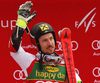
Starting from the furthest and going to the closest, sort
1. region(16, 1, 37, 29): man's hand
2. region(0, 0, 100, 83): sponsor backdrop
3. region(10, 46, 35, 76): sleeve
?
region(0, 0, 100, 83): sponsor backdrop, region(10, 46, 35, 76): sleeve, region(16, 1, 37, 29): man's hand

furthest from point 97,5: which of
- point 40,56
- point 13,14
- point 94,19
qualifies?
point 40,56

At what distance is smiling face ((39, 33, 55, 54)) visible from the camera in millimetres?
2539

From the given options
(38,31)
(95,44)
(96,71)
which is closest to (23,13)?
(38,31)

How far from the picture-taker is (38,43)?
2.59 m

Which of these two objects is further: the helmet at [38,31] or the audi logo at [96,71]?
the audi logo at [96,71]

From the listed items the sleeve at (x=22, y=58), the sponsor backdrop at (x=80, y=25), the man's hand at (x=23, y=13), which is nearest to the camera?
the man's hand at (x=23, y=13)

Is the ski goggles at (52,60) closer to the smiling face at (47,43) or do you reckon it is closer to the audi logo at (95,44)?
the smiling face at (47,43)

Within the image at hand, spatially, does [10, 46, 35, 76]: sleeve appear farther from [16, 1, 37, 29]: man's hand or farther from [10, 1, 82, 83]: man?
[16, 1, 37, 29]: man's hand

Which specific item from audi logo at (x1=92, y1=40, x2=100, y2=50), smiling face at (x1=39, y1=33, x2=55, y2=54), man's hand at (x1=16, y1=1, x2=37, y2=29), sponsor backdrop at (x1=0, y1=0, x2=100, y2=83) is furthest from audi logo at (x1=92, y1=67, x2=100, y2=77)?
man's hand at (x1=16, y1=1, x2=37, y2=29)

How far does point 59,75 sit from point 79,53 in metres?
1.82

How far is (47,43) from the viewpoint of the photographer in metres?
2.54

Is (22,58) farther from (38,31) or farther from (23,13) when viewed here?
(23,13)

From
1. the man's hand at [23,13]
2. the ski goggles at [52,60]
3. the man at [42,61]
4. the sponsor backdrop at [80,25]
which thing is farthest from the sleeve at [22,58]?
the sponsor backdrop at [80,25]

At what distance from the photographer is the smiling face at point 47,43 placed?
2.54m
